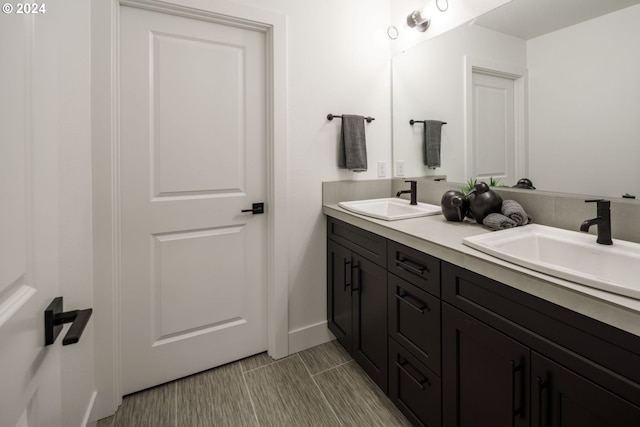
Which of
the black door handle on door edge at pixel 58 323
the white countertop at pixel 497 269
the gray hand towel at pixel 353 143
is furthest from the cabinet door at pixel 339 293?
the black door handle on door edge at pixel 58 323

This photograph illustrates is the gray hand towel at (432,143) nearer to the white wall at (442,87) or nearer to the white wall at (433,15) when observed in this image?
the white wall at (442,87)

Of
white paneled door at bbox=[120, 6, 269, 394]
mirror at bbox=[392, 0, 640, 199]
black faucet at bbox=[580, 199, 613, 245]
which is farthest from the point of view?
white paneled door at bbox=[120, 6, 269, 394]

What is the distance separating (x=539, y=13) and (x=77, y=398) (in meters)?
2.31

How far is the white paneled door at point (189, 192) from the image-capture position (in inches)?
62.9

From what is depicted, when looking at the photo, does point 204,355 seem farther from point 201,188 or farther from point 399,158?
point 399,158

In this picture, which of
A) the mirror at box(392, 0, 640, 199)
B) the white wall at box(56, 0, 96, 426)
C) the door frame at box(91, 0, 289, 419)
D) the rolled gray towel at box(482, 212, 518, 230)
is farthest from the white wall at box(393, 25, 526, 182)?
the white wall at box(56, 0, 96, 426)

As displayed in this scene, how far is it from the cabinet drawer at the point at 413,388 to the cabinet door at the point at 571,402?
1.35 feet

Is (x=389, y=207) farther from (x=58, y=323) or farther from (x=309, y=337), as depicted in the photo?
(x=58, y=323)

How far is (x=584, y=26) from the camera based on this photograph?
124 centimetres

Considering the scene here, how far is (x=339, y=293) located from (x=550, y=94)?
1.51m

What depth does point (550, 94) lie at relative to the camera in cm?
136

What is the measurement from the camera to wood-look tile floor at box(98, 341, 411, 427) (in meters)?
1.49

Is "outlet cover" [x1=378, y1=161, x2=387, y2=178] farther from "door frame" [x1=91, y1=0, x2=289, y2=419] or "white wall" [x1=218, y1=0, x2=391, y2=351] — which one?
"door frame" [x1=91, y1=0, x2=289, y2=419]

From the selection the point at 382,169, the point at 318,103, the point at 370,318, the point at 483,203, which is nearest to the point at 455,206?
the point at 483,203
